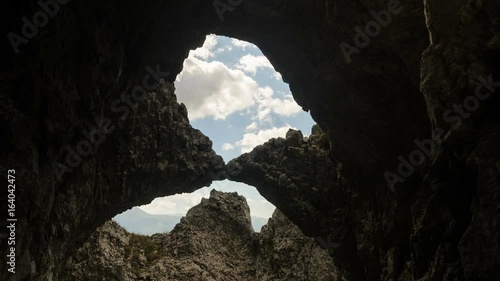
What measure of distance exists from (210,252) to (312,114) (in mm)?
19119

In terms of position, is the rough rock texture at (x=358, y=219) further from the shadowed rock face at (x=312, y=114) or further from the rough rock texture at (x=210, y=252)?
the rough rock texture at (x=210, y=252)

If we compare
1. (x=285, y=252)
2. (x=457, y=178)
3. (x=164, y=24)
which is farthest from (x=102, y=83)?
(x=285, y=252)

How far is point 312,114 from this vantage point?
1905 cm

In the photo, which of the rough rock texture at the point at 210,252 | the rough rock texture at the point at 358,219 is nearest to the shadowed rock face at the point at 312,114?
the rough rock texture at the point at 358,219

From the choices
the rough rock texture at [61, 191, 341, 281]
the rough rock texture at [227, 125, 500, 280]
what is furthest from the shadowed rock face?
the rough rock texture at [61, 191, 341, 281]

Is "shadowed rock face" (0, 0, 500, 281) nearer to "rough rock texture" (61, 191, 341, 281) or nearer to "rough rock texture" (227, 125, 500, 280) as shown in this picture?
"rough rock texture" (227, 125, 500, 280)

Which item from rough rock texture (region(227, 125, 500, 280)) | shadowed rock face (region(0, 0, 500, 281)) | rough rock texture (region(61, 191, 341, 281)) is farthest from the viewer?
rough rock texture (region(61, 191, 341, 281))

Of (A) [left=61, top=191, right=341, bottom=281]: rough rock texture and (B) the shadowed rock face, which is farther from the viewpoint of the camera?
(A) [left=61, top=191, right=341, bottom=281]: rough rock texture

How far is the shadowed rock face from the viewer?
352 inches

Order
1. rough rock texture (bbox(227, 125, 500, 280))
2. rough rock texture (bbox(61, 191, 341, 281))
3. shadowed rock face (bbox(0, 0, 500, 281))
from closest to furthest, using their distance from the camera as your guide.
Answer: shadowed rock face (bbox(0, 0, 500, 281)) → rough rock texture (bbox(227, 125, 500, 280)) → rough rock texture (bbox(61, 191, 341, 281))

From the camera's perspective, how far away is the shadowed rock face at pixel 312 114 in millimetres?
8930

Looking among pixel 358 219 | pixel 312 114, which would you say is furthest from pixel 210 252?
pixel 312 114

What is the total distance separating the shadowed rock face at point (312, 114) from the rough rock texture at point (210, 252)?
811 centimetres

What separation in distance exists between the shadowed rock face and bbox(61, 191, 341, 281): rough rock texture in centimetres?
811
